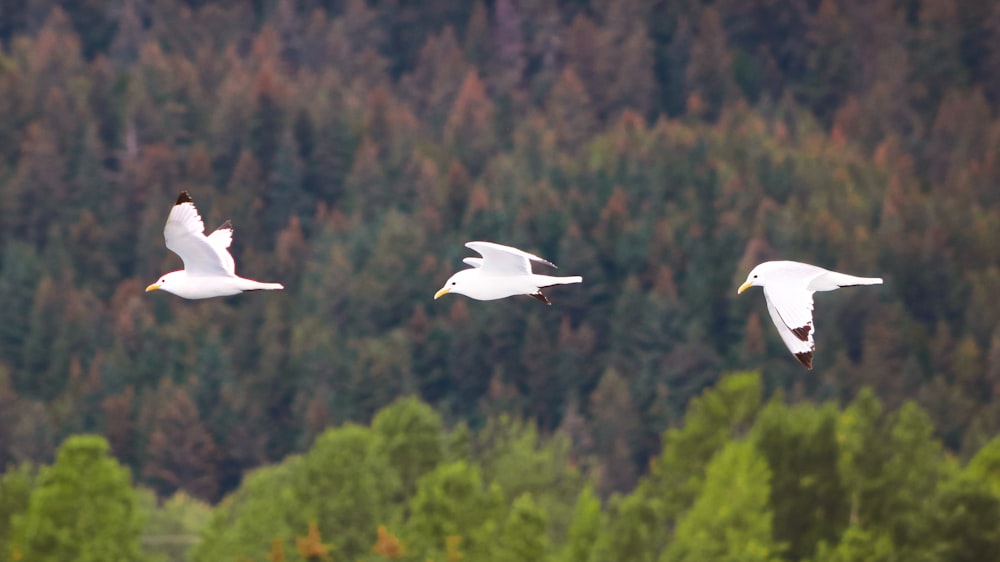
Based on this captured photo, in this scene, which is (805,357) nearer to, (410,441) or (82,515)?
(82,515)

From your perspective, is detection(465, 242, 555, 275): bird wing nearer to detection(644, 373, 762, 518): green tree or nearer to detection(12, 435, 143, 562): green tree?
detection(12, 435, 143, 562): green tree

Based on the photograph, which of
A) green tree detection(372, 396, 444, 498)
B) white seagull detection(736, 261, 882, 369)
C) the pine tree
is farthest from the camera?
the pine tree

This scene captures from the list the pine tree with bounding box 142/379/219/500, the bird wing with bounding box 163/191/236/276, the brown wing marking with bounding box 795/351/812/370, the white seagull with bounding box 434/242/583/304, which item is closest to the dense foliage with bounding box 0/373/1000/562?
the white seagull with bounding box 434/242/583/304

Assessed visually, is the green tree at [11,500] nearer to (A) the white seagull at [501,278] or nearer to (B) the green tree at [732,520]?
(B) the green tree at [732,520]

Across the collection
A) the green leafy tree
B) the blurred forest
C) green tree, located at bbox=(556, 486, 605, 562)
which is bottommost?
green tree, located at bbox=(556, 486, 605, 562)

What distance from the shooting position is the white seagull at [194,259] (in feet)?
90.5

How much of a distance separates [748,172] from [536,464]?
264ft

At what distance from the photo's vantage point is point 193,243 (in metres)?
28.0

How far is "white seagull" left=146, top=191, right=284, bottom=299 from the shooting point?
27594mm

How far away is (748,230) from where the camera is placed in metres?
160

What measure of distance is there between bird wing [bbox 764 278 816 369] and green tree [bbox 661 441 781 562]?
44484mm

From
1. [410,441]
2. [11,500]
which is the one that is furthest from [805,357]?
[410,441]

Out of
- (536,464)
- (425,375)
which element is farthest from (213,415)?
(536,464)

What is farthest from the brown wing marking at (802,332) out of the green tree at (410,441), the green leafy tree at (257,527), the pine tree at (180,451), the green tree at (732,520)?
the pine tree at (180,451)
